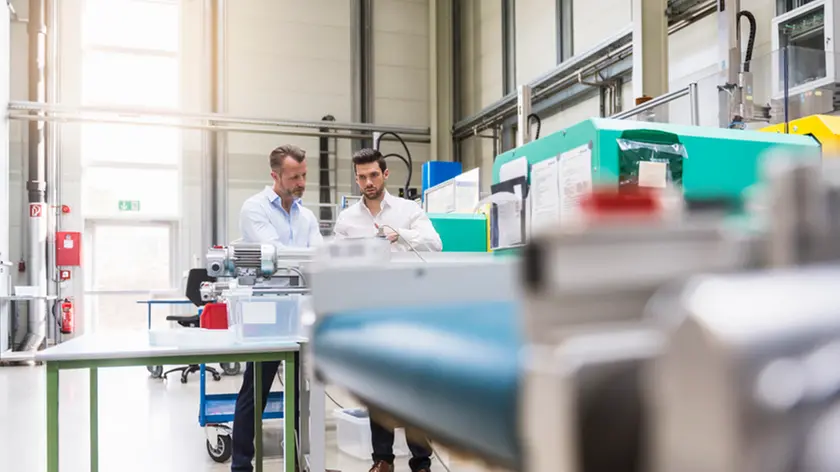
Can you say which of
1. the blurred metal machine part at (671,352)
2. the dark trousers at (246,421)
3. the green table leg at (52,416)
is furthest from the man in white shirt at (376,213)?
the blurred metal machine part at (671,352)

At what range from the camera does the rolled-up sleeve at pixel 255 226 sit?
112 inches

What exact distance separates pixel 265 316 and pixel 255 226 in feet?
2.68

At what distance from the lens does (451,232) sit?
139 inches

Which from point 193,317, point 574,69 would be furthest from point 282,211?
point 574,69

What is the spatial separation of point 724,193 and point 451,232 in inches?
126

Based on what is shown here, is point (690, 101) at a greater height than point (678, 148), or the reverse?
point (690, 101)

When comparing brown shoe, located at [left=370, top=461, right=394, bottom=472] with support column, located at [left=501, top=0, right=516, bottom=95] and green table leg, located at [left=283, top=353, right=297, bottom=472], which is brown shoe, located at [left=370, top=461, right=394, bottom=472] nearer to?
green table leg, located at [left=283, top=353, right=297, bottom=472]

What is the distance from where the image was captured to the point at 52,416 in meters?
1.78

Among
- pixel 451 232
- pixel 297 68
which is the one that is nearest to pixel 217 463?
pixel 451 232

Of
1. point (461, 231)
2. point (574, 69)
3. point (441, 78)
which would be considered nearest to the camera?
point (461, 231)

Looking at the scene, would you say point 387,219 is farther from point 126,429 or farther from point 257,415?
point 126,429

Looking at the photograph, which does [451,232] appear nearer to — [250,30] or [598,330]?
[598,330]

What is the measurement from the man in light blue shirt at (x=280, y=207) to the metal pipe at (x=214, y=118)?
4.18m

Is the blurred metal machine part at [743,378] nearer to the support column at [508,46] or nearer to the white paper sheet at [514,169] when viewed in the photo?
the white paper sheet at [514,169]
